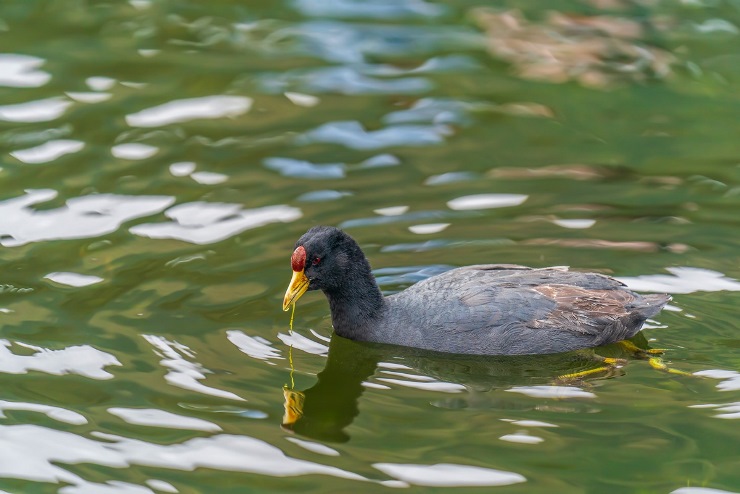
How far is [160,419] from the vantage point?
6.92 m

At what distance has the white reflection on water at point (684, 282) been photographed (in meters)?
8.38

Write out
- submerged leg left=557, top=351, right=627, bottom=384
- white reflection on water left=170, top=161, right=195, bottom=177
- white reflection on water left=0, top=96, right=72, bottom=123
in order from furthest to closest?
white reflection on water left=0, top=96, right=72, bottom=123, white reflection on water left=170, top=161, right=195, bottom=177, submerged leg left=557, top=351, right=627, bottom=384

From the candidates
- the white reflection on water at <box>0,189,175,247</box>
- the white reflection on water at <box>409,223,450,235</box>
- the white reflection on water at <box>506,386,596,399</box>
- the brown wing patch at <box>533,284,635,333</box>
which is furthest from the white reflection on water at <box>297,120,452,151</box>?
the white reflection on water at <box>506,386,596,399</box>

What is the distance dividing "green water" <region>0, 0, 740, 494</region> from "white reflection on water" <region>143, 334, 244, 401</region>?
2 centimetres

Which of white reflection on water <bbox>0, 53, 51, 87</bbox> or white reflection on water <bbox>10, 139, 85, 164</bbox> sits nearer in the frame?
white reflection on water <bbox>10, 139, 85, 164</bbox>

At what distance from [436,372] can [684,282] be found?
2.03 m

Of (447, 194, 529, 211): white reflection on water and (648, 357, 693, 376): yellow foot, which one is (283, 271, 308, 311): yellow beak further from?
(447, 194, 529, 211): white reflection on water

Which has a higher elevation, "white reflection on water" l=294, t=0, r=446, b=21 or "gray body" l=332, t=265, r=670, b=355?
"white reflection on water" l=294, t=0, r=446, b=21

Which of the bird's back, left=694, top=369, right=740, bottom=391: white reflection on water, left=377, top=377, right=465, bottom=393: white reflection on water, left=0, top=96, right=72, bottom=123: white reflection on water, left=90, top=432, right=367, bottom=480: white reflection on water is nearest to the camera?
left=90, top=432, right=367, bottom=480: white reflection on water

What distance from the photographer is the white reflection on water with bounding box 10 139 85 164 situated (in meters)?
10.8

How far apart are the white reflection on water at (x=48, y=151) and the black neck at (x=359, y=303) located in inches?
153

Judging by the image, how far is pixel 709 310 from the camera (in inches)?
317

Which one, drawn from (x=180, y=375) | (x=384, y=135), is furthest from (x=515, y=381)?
(x=384, y=135)

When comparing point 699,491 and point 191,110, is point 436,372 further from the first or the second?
point 191,110
